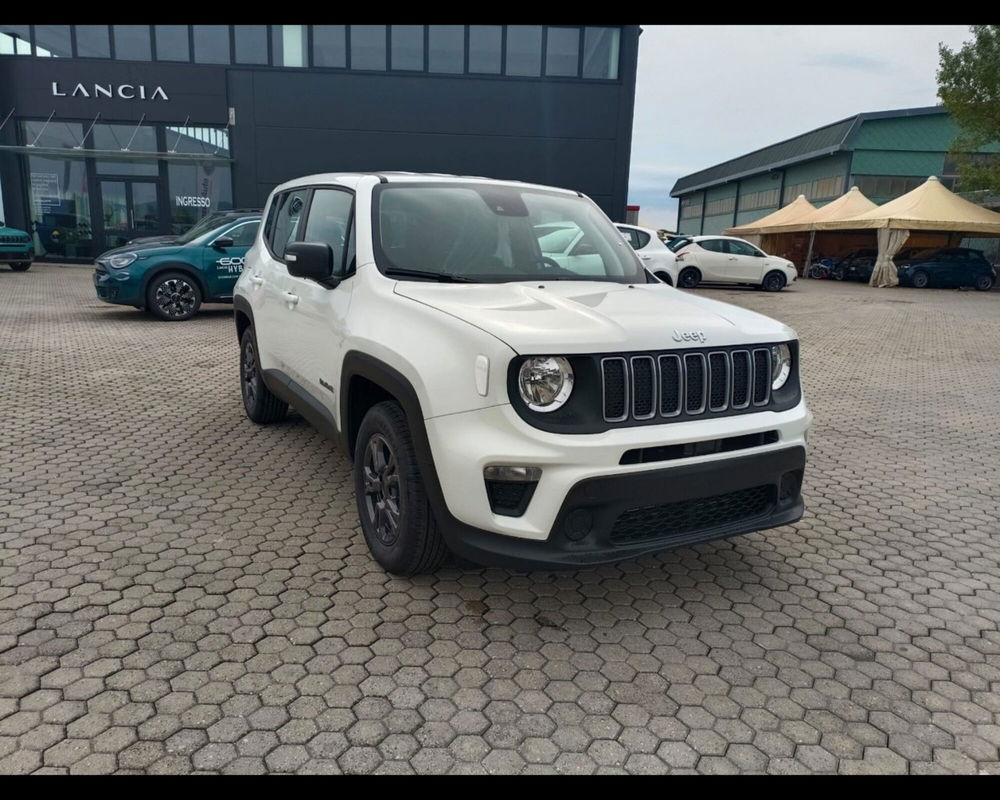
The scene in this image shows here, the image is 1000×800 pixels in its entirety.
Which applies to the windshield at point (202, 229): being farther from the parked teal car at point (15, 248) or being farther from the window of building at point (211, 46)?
the window of building at point (211, 46)

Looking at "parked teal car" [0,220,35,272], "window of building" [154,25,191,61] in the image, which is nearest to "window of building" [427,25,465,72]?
"window of building" [154,25,191,61]

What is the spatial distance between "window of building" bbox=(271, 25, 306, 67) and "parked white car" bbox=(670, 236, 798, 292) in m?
12.7

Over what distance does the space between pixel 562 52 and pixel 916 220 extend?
13.5m

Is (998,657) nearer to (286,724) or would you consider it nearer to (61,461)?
(286,724)

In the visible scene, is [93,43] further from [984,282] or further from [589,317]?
[984,282]

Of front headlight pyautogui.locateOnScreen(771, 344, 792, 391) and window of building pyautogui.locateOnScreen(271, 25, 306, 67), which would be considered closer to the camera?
front headlight pyautogui.locateOnScreen(771, 344, 792, 391)

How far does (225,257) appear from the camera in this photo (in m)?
11.8

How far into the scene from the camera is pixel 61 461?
16.5 ft

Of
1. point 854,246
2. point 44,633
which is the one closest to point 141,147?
point 44,633

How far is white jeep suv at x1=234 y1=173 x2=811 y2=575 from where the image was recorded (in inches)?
110

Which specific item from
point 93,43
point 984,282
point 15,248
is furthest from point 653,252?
point 93,43

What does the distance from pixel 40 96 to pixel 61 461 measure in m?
23.1

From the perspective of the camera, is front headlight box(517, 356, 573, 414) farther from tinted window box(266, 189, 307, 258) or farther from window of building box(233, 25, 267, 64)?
window of building box(233, 25, 267, 64)

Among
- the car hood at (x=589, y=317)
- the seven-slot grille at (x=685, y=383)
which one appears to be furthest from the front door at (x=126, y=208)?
the seven-slot grille at (x=685, y=383)
